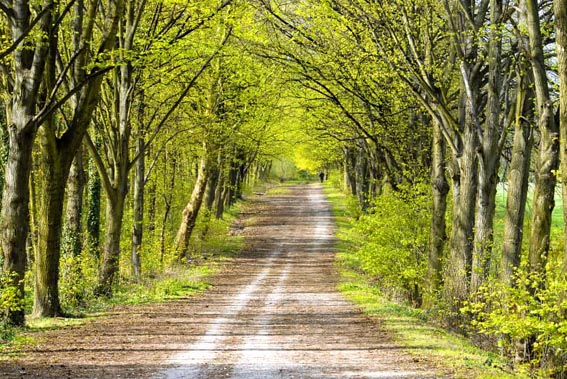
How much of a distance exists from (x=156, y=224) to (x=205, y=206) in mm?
5868

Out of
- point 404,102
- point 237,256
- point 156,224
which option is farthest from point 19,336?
point 237,256

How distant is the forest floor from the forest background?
4.57 feet

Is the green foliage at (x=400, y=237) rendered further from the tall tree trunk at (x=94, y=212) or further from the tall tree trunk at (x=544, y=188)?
the tall tree trunk at (x=544, y=188)

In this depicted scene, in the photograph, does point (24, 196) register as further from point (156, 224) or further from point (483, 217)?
point (156, 224)

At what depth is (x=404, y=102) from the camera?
859 inches

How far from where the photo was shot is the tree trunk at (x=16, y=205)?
12.6 m

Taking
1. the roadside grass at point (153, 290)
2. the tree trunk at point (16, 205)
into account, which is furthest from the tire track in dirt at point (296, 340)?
the tree trunk at point (16, 205)

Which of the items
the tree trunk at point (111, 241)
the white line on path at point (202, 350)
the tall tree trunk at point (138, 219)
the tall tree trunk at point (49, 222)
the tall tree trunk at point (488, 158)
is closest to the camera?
the white line on path at point (202, 350)

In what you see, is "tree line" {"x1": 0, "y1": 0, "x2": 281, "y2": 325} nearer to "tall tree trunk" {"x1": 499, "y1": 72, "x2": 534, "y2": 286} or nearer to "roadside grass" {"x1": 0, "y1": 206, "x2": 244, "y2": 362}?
"roadside grass" {"x1": 0, "y1": 206, "x2": 244, "y2": 362}

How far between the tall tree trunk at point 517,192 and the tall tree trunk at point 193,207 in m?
17.9

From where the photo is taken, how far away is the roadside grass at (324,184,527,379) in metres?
9.80

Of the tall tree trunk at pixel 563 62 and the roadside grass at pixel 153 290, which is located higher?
A: the tall tree trunk at pixel 563 62

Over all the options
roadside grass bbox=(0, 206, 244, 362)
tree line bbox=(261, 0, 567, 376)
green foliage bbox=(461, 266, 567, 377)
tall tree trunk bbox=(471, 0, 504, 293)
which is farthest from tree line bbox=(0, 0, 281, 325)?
green foliage bbox=(461, 266, 567, 377)

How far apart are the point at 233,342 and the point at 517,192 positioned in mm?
5781
